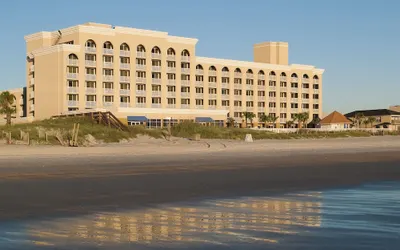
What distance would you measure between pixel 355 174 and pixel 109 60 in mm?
72493

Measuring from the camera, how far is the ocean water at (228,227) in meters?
8.53

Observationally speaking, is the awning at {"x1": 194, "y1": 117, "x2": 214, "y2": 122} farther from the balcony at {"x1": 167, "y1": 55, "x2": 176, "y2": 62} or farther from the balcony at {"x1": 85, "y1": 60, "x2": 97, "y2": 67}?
the balcony at {"x1": 85, "y1": 60, "x2": 97, "y2": 67}

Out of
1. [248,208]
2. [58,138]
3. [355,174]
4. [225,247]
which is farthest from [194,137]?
[225,247]

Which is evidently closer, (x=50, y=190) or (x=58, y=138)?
(x=50, y=190)

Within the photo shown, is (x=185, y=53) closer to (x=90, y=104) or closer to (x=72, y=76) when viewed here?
(x=90, y=104)

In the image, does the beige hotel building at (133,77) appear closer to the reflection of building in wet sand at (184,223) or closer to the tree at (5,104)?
the tree at (5,104)

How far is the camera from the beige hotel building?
86625mm

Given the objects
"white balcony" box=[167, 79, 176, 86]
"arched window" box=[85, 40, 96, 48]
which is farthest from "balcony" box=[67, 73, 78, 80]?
"white balcony" box=[167, 79, 176, 86]

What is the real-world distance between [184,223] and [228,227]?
88cm

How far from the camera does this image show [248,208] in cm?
1244

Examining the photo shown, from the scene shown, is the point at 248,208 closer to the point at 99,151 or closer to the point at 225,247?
the point at 225,247

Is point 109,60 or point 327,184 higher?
point 109,60

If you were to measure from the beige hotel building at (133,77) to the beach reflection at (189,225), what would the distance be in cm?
6972

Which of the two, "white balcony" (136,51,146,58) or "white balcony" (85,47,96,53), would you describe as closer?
"white balcony" (85,47,96,53)
